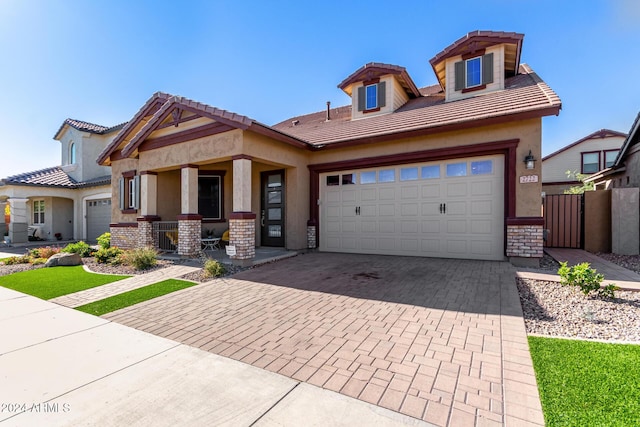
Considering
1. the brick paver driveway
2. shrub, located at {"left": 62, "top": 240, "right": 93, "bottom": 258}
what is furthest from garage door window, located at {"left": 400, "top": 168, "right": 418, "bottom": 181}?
shrub, located at {"left": 62, "top": 240, "right": 93, "bottom": 258}

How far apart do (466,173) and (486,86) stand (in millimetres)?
3857

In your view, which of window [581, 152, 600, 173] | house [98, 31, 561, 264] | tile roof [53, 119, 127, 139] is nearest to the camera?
house [98, 31, 561, 264]

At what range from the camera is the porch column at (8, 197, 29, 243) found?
53.6 ft

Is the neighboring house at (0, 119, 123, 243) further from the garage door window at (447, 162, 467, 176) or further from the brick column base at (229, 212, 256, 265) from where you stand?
the garage door window at (447, 162, 467, 176)

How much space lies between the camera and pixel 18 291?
20.9 ft

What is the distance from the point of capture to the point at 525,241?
7453 mm

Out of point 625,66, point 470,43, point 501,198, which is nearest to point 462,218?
point 501,198

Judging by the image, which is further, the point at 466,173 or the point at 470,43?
the point at 470,43

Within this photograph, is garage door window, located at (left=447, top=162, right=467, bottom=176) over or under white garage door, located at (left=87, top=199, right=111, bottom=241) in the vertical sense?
over

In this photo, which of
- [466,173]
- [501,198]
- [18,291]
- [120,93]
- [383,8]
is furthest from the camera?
[120,93]

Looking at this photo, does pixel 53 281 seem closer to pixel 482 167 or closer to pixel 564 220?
pixel 482 167

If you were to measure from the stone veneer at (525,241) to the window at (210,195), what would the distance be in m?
10.5

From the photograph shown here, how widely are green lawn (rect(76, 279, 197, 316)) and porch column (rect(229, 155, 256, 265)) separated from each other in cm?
175

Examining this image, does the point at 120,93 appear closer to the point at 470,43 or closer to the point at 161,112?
the point at 161,112
